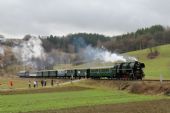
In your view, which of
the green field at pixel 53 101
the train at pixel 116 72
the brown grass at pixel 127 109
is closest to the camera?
the brown grass at pixel 127 109

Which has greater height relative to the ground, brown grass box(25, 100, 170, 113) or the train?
the train

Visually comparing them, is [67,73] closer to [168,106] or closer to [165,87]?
[165,87]

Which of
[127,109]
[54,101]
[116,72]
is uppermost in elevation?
[116,72]

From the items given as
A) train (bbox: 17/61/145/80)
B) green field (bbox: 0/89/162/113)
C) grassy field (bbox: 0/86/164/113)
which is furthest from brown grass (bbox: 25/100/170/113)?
train (bbox: 17/61/145/80)

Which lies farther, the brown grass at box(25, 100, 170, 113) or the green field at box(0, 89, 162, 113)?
the green field at box(0, 89, 162, 113)

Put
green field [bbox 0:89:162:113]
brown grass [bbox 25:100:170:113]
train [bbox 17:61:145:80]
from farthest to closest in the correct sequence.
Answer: train [bbox 17:61:145:80] < green field [bbox 0:89:162:113] < brown grass [bbox 25:100:170:113]

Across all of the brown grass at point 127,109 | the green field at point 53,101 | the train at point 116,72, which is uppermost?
the train at point 116,72

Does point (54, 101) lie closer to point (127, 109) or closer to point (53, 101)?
point (53, 101)

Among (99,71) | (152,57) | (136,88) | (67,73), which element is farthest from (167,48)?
(136,88)

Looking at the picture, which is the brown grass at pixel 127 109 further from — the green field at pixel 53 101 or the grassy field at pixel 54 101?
the green field at pixel 53 101

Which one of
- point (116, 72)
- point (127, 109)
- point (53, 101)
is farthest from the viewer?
point (116, 72)

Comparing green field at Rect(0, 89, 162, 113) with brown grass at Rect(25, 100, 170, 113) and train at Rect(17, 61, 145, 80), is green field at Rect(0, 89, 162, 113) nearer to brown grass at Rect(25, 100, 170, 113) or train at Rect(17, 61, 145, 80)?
brown grass at Rect(25, 100, 170, 113)

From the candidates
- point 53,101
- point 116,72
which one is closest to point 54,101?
point 53,101

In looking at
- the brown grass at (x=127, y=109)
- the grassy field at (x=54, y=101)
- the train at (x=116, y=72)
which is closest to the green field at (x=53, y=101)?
the grassy field at (x=54, y=101)
